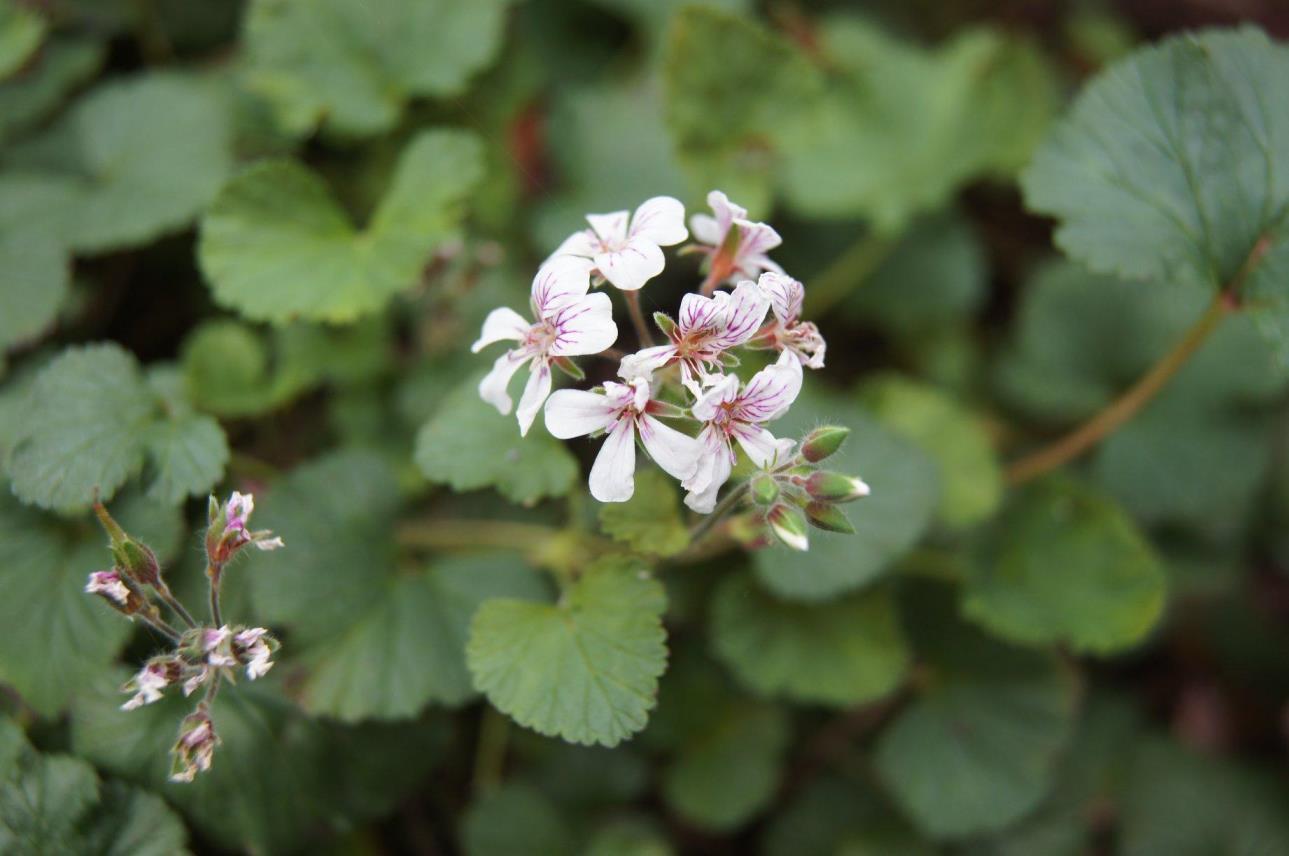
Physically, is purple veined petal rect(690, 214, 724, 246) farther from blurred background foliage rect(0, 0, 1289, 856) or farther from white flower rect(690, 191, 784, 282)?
blurred background foliage rect(0, 0, 1289, 856)

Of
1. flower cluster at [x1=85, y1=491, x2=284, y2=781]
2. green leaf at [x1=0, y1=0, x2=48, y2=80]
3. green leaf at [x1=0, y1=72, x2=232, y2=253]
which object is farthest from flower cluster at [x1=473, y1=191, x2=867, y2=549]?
green leaf at [x1=0, y1=0, x2=48, y2=80]

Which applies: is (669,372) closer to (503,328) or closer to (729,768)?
(503,328)

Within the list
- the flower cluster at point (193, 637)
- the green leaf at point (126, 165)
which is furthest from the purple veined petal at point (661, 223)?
the green leaf at point (126, 165)

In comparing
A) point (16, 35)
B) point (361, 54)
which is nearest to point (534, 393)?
point (361, 54)

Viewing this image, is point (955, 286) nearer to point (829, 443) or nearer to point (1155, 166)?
point (1155, 166)

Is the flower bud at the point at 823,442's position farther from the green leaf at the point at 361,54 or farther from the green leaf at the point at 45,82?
the green leaf at the point at 45,82

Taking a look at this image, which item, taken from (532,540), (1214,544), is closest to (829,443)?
(532,540)
